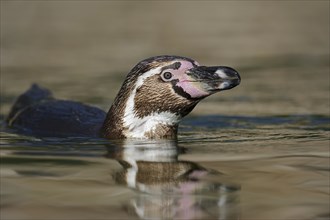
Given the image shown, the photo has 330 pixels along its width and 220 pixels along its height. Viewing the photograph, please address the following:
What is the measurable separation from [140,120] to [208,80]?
0.89 metres

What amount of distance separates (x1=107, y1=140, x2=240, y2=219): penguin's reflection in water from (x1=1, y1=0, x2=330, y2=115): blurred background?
12.1 feet

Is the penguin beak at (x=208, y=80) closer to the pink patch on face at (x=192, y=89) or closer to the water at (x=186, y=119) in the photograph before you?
the pink patch on face at (x=192, y=89)

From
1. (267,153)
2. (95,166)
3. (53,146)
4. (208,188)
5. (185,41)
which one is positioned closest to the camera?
(208,188)

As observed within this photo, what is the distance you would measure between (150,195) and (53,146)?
2551 mm

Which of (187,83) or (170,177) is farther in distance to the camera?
(187,83)

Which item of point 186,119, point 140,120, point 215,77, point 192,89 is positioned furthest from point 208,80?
point 186,119

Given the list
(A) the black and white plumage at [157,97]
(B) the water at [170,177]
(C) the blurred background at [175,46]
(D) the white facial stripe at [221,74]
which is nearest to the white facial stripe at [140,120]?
(A) the black and white plumage at [157,97]

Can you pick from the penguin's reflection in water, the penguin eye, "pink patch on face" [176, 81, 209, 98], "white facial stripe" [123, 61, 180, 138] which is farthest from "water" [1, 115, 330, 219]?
the penguin eye

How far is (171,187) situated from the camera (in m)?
6.30

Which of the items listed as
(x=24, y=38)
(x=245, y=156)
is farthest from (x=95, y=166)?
(x=24, y=38)

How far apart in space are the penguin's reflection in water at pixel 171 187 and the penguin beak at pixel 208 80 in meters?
0.54

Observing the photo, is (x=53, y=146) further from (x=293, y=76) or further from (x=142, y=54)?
(x=142, y=54)

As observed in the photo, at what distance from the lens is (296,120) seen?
1044 cm

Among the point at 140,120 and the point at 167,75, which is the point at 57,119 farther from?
the point at 167,75
